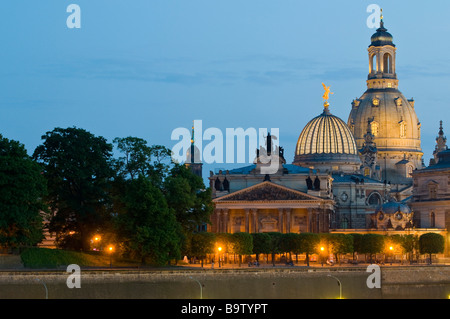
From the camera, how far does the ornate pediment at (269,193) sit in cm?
14850

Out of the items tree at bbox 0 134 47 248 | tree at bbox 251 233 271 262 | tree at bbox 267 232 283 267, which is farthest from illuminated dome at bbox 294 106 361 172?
tree at bbox 0 134 47 248

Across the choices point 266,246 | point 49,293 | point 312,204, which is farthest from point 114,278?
point 312,204

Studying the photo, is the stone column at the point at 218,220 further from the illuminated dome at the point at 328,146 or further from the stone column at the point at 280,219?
the illuminated dome at the point at 328,146

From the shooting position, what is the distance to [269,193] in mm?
148875

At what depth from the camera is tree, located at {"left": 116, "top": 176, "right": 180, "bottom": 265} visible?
327ft

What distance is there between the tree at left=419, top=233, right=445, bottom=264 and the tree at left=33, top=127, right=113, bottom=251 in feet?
115

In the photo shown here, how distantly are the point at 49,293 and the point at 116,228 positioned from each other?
12145 mm

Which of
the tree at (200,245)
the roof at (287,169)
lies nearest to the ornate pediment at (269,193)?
the roof at (287,169)

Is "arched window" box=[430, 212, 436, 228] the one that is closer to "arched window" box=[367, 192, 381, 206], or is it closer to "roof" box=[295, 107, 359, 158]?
"arched window" box=[367, 192, 381, 206]

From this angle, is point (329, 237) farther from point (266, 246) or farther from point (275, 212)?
point (275, 212)

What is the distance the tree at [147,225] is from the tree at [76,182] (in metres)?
4.22

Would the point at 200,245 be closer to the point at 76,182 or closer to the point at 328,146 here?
the point at 76,182

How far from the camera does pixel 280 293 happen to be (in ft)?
324
